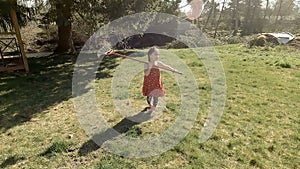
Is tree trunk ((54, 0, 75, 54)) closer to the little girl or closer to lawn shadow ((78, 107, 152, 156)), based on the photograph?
the little girl

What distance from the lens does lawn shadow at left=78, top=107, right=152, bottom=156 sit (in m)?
3.28

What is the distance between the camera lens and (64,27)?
36.4 ft

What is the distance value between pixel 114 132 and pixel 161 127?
0.75 metres

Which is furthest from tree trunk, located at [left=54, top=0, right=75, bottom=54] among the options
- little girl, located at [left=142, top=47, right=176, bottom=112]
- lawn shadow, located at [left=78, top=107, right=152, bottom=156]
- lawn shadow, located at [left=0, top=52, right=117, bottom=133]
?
lawn shadow, located at [left=78, top=107, right=152, bottom=156]

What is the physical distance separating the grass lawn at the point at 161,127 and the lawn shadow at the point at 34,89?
0.8 inches

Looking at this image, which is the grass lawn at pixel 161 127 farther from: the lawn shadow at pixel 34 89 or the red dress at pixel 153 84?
the red dress at pixel 153 84

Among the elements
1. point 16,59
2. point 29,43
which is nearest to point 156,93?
point 16,59

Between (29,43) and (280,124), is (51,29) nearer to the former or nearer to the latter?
(29,43)

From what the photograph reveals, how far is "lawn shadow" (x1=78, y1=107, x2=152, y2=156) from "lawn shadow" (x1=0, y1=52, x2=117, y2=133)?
153 centimetres

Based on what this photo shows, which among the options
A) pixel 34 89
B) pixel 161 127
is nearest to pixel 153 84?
pixel 161 127

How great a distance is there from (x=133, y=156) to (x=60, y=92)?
11.1 ft

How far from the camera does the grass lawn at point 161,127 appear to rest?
302cm

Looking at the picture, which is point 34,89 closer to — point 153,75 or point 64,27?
point 153,75

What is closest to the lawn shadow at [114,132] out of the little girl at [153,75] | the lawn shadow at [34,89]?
the little girl at [153,75]
